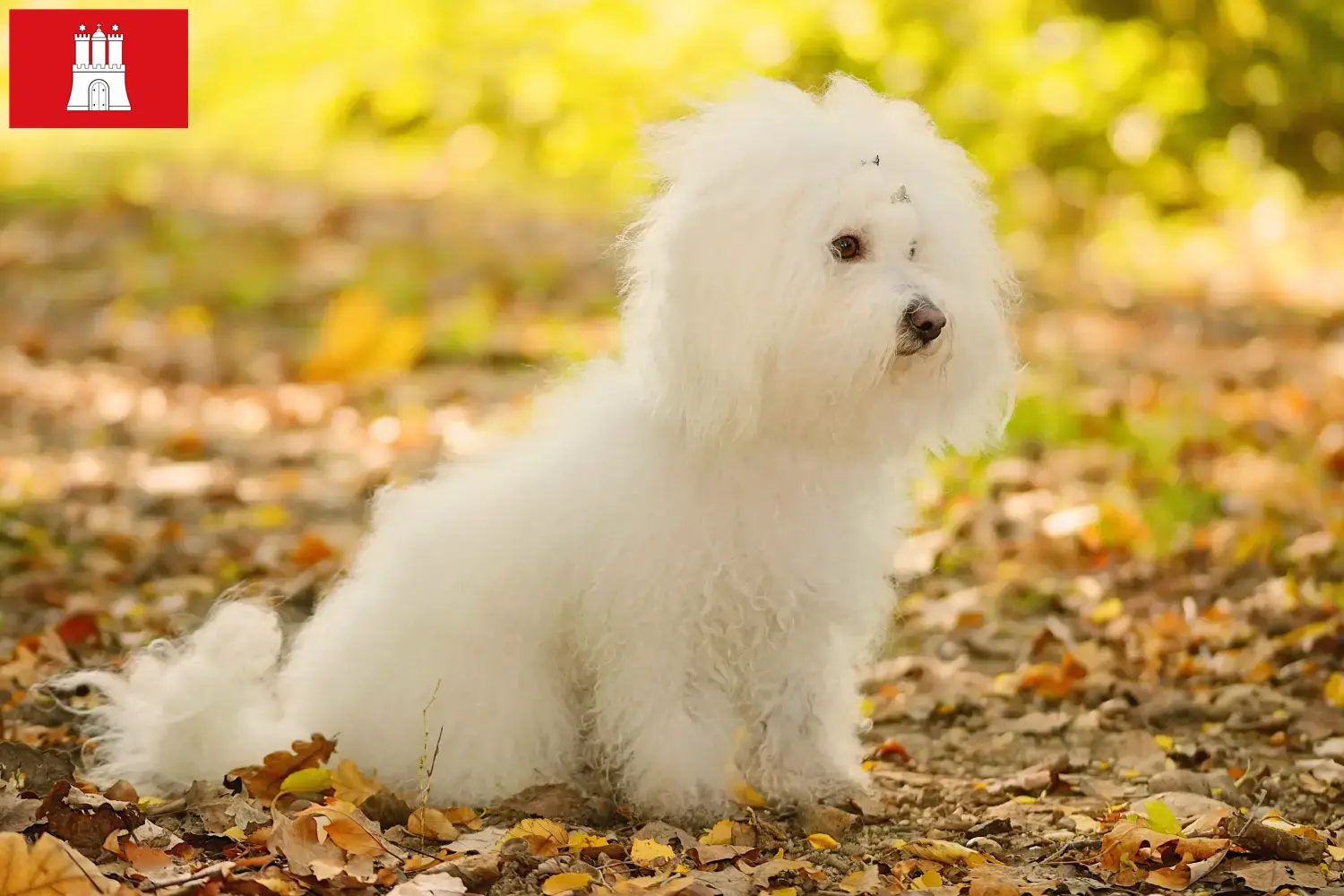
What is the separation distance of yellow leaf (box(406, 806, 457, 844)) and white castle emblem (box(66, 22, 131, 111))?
473cm

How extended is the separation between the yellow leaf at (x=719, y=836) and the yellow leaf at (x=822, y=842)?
0.19 metres

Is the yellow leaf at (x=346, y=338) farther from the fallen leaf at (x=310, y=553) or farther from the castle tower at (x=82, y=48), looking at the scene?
the fallen leaf at (x=310, y=553)

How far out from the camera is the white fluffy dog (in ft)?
10.8

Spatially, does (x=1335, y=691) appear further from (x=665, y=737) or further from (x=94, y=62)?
(x=94, y=62)

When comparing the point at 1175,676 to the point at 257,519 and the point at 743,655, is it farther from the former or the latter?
the point at 257,519

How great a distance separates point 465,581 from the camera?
3.54 m

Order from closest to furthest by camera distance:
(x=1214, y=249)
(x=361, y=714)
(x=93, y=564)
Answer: (x=361, y=714) < (x=93, y=564) < (x=1214, y=249)

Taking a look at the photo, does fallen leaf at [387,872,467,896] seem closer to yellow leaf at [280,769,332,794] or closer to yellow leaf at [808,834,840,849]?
yellow leaf at [280,769,332,794]

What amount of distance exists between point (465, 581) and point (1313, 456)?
4448 millimetres

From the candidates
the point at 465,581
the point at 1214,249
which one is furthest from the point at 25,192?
the point at 465,581

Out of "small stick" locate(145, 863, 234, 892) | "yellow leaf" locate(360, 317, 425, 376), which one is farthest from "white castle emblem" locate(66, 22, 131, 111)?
"small stick" locate(145, 863, 234, 892)

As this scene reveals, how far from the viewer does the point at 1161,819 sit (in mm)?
3299

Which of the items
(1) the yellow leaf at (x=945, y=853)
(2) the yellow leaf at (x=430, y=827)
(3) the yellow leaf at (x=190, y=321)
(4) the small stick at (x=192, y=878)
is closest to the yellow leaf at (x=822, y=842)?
(1) the yellow leaf at (x=945, y=853)

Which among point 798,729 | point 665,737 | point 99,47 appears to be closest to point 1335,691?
point 798,729
